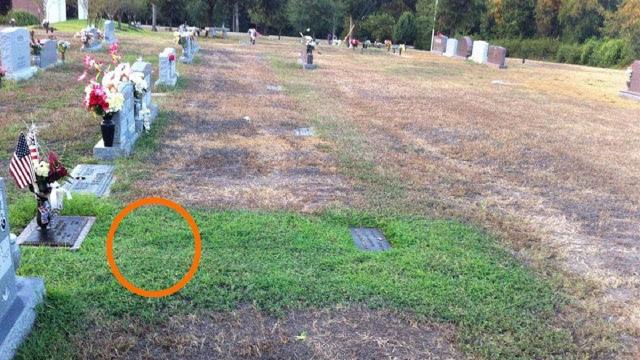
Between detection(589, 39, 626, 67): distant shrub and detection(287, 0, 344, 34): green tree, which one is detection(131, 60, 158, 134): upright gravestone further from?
detection(287, 0, 344, 34): green tree

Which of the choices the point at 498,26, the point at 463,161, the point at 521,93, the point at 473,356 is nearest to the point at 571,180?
the point at 463,161

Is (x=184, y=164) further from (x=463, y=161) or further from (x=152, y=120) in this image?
(x=463, y=161)

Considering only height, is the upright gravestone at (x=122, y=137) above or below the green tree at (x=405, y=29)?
below

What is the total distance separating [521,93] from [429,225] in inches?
564

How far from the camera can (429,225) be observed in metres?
5.94

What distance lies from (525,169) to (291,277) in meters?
5.41

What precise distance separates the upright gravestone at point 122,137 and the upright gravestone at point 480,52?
2592 cm

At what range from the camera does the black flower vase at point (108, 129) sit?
299 inches

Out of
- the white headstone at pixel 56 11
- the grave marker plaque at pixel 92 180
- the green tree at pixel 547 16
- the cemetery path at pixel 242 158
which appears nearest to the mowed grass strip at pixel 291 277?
the grave marker plaque at pixel 92 180

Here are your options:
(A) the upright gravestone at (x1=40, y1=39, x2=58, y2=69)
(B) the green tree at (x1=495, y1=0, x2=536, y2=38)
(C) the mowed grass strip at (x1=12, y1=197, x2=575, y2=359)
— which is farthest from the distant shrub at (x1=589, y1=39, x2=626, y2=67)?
(C) the mowed grass strip at (x1=12, y1=197, x2=575, y2=359)

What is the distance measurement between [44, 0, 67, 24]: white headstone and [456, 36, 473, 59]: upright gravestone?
91.0ft

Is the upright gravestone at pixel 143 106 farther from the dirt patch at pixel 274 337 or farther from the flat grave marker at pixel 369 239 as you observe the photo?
the dirt patch at pixel 274 337

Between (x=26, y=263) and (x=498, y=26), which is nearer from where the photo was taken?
(x=26, y=263)

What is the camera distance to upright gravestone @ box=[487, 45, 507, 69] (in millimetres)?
28864
